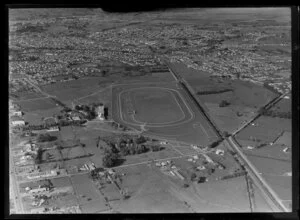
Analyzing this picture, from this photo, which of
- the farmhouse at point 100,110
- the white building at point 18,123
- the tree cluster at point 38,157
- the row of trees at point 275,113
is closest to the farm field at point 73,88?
the farmhouse at point 100,110

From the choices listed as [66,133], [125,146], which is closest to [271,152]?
[125,146]

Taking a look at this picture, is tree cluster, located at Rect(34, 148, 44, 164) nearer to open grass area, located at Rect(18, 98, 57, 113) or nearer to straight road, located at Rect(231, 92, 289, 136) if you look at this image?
open grass area, located at Rect(18, 98, 57, 113)

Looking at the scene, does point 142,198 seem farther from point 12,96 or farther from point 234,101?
point 12,96

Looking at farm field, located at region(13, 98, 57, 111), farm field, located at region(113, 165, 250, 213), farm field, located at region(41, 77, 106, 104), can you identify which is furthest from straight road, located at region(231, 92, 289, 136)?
farm field, located at region(13, 98, 57, 111)

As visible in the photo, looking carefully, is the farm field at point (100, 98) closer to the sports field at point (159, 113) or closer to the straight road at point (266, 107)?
the sports field at point (159, 113)

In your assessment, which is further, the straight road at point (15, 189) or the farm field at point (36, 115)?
the farm field at point (36, 115)

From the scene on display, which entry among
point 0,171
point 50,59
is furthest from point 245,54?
point 0,171

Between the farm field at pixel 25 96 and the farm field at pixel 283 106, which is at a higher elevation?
the farm field at pixel 25 96
